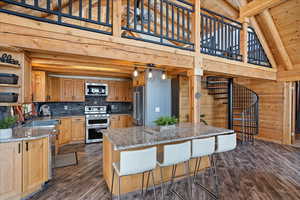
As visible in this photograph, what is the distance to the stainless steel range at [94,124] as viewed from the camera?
499 centimetres

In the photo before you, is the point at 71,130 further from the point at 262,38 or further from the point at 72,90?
the point at 262,38

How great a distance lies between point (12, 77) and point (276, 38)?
6.34m

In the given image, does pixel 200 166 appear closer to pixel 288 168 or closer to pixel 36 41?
pixel 288 168

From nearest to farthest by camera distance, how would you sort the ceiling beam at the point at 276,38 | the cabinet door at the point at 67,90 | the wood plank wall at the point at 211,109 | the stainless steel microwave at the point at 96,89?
1. the ceiling beam at the point at 276,38
2. the cabinet door at the point at 67,90
3. the stainless steel microwave at the point at 96,89
4. the wood plank wall at the point at 211,109

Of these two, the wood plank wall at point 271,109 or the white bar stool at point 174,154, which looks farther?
the wood plank wall at point 271,109

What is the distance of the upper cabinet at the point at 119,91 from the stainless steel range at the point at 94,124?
2.52ft

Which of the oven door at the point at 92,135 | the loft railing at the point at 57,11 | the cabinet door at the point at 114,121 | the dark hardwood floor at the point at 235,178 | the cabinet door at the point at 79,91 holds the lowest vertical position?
the dark hardwood floor at the point at 235,178

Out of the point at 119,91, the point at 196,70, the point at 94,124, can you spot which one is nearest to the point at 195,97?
the point at 196,70

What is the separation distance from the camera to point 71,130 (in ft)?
15.9

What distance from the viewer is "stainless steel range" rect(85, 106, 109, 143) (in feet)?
16.4

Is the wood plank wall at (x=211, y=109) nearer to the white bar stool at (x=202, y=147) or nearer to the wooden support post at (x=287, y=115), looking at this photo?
the wooden support post at (x=287, y=115)

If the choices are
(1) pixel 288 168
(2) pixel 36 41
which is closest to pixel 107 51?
(2) pixel 36 41

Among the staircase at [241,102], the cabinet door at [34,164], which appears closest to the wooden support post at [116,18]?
the cabinet door at [34,164]

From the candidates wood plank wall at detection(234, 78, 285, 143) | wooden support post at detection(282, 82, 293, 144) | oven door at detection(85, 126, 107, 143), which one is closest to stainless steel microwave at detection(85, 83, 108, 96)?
oven door at detection(85, 126, 107, 143)
